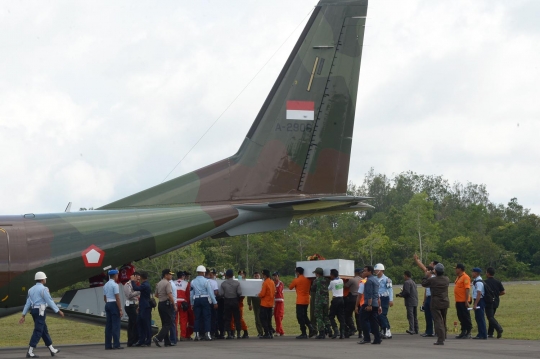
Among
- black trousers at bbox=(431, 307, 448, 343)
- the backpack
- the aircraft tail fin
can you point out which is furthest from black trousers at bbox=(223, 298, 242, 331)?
the backpack

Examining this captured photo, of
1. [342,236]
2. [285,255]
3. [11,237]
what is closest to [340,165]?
[11,237]

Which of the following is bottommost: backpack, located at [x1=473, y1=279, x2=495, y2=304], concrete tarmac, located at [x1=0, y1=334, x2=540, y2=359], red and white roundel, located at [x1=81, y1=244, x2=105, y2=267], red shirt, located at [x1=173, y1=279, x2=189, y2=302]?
concrete tarmac, located at [x1=0, y1=334, x2=540, y2=359]

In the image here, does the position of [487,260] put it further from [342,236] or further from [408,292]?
[408,292]

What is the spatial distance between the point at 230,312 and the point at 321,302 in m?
2.25

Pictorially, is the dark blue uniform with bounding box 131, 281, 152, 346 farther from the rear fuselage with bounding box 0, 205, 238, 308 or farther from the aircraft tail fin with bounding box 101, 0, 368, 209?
the aircraft tail fin with bounding box 101, 0, 368, 209

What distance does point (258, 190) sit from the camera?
54.4 feet

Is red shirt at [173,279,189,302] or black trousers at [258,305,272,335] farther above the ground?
red shirt at [173,279,189,302]

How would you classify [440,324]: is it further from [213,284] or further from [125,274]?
[125,274]

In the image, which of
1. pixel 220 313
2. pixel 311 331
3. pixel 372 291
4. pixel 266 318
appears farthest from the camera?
pixel 220 313

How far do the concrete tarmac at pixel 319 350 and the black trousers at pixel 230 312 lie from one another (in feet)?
3.52

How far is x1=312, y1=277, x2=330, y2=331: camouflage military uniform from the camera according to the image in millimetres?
16438

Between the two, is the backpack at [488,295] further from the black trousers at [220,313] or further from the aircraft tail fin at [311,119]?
the black trousers at [220,313]

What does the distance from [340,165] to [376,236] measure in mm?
52447

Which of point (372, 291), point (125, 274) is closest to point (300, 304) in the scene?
point (372, 291)
